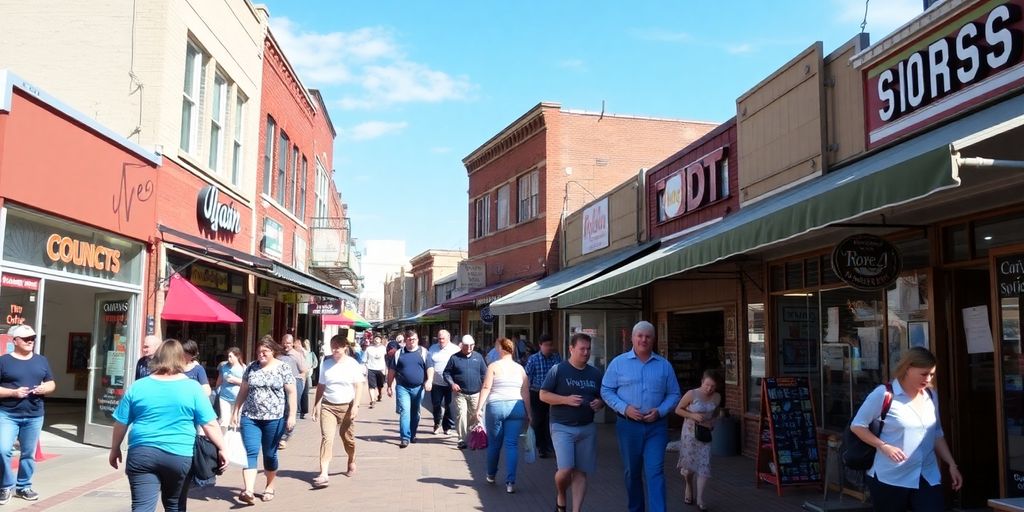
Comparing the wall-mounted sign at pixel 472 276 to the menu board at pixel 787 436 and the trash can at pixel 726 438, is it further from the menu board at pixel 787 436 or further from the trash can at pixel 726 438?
the menu board at pixel 787 436

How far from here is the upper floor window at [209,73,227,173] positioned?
1596 centimetres

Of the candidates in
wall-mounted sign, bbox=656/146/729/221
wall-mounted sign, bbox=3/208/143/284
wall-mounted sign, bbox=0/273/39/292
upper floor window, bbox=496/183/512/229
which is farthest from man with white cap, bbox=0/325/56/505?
upper floor window, bbox=496/183/512/229

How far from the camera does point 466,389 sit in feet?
40.7

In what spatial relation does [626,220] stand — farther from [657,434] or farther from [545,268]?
[657,434]

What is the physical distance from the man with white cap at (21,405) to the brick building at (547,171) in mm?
14957

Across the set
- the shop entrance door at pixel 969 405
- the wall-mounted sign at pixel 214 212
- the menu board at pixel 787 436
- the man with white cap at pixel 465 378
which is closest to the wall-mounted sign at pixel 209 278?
the wall-mounted sign at pixel 214 212

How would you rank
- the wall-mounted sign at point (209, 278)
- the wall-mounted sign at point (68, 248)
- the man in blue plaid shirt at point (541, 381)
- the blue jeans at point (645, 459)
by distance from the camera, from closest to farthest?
the blue jeans at point (645, 459) < the wall-mounted sign at point (68, 248) < the man in blue plaid shirt at point (541, 381) < the wall-mounted sign at point (209, 278)

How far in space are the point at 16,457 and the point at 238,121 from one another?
394 inches

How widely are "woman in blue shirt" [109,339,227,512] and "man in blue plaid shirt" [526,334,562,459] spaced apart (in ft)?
21.8

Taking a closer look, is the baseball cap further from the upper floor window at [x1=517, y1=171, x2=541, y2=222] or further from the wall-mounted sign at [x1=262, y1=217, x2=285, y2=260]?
the upper floor window at [x1=517, y1=171, x2=541, y2=222]

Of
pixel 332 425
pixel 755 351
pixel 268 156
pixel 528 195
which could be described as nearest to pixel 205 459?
pixel 332 425

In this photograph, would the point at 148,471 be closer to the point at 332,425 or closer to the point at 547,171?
the point at 332,425

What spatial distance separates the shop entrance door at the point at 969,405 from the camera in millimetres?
7738

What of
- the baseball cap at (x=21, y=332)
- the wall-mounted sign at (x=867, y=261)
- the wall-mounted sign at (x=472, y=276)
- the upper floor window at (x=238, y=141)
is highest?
the upper floor window at (x=238, y=141)
